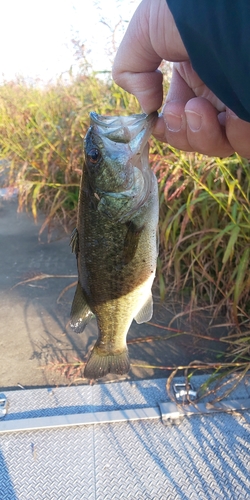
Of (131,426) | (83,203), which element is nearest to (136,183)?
(83,203)

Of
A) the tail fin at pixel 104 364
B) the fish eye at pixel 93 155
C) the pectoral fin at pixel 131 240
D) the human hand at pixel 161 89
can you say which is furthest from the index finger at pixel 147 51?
the tail fin at pixel 104 364

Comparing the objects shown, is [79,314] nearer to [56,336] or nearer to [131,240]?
[131,240]

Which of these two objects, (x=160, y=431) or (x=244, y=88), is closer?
(x=244, y=88)

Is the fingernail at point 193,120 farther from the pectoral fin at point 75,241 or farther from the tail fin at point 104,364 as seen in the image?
the tail fin at point 104,364

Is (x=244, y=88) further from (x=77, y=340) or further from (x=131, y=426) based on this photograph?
(x=77, y=340)

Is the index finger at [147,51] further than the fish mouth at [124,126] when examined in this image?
No

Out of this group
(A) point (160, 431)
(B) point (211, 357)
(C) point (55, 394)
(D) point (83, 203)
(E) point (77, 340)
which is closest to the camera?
(D) point (83, 203)
